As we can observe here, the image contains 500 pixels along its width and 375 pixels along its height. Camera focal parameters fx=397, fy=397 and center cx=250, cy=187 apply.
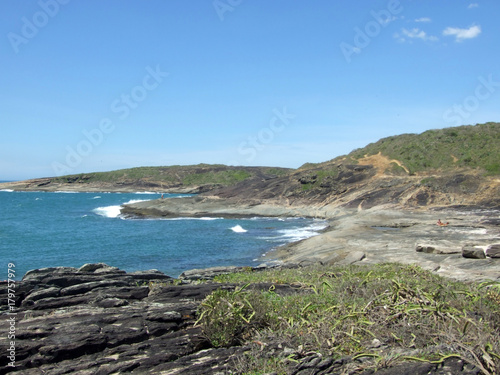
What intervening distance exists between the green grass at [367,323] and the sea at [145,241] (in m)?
19.3

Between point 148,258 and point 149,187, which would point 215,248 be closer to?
point 148,258

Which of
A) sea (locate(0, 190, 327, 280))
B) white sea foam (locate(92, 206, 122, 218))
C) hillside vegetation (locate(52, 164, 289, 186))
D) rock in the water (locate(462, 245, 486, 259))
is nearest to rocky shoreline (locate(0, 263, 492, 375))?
rock in the water (locate(462, 245, 486, 259))

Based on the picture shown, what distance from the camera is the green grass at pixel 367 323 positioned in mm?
4832

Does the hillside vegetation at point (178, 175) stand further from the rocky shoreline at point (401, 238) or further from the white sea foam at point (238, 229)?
the white sea foam at point (238, 229)

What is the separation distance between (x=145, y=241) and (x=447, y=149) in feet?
162

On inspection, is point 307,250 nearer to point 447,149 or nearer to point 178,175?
point 447,149

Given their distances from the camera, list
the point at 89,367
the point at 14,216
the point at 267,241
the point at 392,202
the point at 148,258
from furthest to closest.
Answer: the point at 14,216 < the point at 392,202 < the point at 267,241 < the point at 148,258 < the point at 89,367

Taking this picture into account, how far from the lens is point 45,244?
36562 millimetres

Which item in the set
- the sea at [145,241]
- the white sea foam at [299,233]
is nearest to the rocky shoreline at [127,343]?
the sea at [145,241]

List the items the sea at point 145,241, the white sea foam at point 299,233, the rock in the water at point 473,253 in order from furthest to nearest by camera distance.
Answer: the white sea foam at point 299,233, the sea at point 145,241, the rock in the water at point 473,253

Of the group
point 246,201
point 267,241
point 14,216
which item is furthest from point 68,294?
point 14,216

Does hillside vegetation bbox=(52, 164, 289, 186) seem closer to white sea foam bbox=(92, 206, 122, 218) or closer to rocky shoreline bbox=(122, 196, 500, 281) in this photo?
white sea foam bbox=(92, 206, 122, 218)

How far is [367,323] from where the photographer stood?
571 centimetres

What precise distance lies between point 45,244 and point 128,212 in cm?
2522
